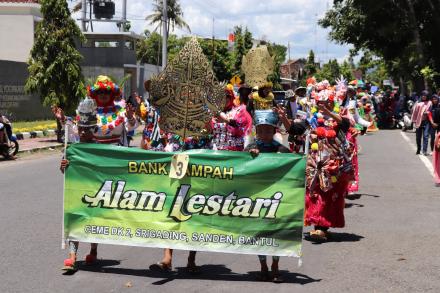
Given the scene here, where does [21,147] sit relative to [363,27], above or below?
below

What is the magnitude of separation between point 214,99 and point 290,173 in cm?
100

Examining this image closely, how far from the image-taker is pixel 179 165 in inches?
244

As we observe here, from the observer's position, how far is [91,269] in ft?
21.2

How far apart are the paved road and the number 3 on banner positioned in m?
0.96

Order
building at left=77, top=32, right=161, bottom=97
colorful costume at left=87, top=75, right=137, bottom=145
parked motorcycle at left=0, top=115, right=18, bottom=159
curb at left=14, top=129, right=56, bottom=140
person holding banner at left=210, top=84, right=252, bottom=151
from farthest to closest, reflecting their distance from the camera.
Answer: building at left=77, top=32, right=161, bottom=97, curb at left=14, top=129, right=56, bottom=140, parked motorcycle at left=0, top=115, right=18, bottom=159, person holding banner at left=210, top=84, right=252, bottom=151, colorful costume at left=87, top=75, right=137, bottom=145

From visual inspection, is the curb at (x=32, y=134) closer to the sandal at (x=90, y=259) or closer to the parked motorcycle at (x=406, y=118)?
the parked motorcycle at (x=406, y=118)

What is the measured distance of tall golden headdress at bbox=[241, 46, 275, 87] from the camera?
42.1 ft

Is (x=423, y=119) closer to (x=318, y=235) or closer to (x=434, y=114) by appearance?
(x=434, y=114)

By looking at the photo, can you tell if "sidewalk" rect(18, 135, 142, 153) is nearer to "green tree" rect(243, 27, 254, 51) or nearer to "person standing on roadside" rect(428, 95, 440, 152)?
"person standing on roadside" rect(428, 95, 440, 152)

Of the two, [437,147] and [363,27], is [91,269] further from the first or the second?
[363,27]

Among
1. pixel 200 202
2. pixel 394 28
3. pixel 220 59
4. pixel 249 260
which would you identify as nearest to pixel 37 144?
pixel 249 260

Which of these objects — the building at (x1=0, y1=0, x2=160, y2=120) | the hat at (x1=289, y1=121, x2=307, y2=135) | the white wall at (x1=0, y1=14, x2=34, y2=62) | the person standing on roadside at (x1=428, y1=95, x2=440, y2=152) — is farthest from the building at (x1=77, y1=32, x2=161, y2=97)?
the hat at (x1=289, y1=121, x2=307, y2=135)

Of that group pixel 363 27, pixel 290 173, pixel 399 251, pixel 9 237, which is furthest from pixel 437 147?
pixel 363 27

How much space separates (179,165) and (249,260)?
1.44 metres
